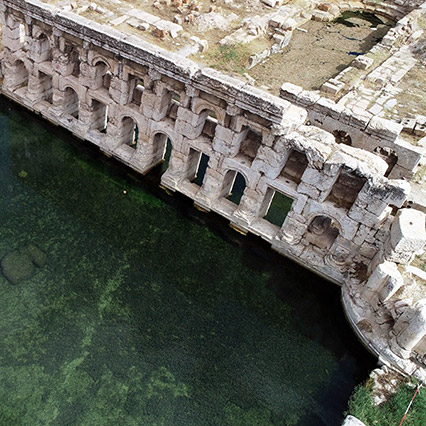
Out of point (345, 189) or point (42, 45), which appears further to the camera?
point (42, 45)

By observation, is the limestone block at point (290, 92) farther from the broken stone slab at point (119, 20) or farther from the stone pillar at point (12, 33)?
the broken stone slab at point (119, 20)

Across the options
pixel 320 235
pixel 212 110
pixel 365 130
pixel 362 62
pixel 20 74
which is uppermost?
pixel 365 130

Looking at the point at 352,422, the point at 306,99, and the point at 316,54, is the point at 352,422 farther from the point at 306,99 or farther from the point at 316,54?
the point at 316,54

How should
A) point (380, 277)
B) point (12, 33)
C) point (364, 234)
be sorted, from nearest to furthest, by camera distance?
1. point (380, 277)
2. point (364, 234)
3. point (12, 33)

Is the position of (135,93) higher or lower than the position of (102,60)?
lower

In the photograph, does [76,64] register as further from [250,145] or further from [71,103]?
[250,145]

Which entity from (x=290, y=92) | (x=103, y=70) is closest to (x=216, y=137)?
(x=290, y=92)

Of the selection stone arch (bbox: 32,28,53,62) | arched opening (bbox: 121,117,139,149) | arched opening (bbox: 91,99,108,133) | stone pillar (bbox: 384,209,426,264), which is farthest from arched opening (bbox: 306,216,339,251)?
stone arch (bbox: 32,28,53,62)

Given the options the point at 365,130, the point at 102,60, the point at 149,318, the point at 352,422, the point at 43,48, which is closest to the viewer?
the point at 352,422
